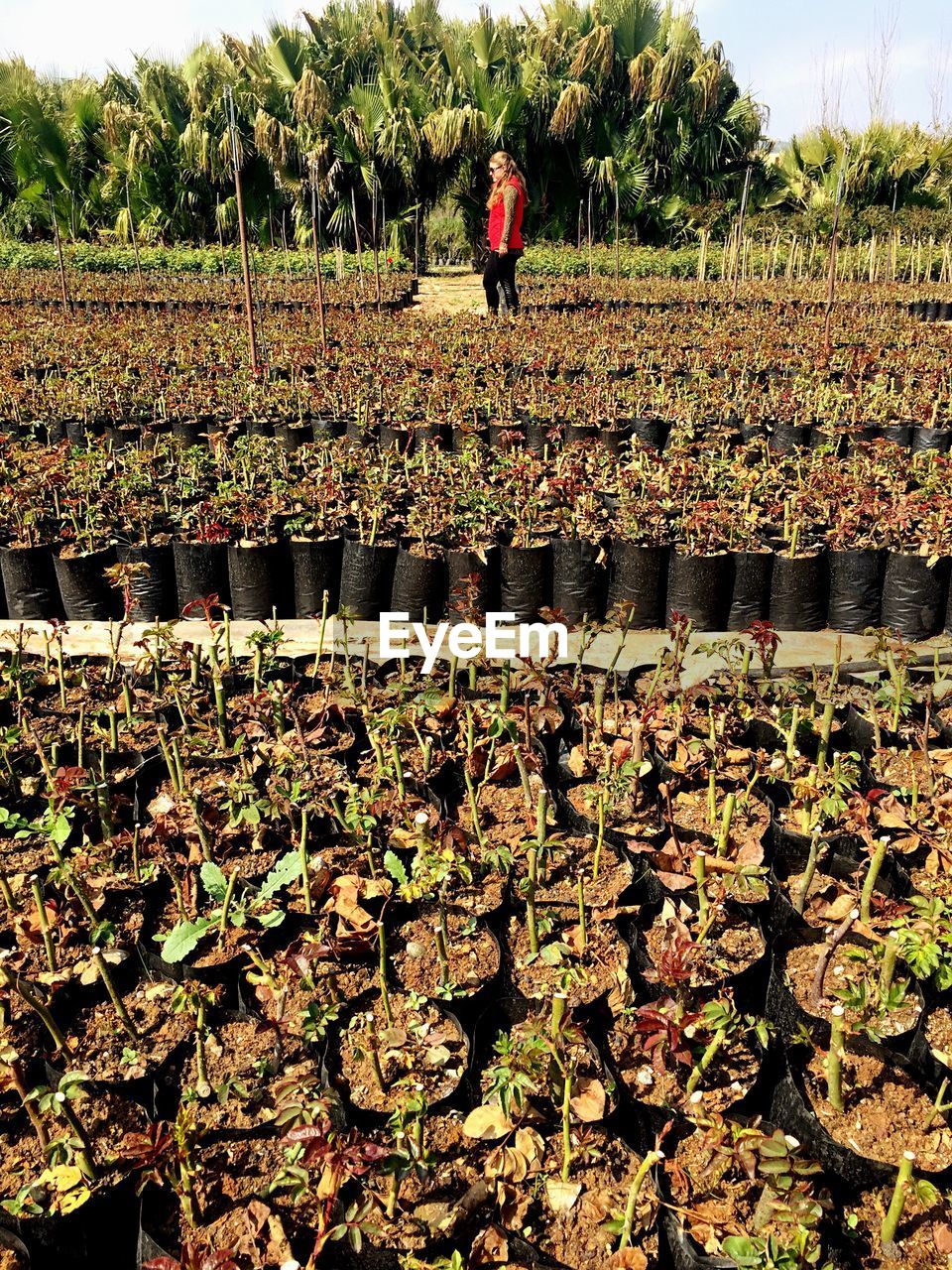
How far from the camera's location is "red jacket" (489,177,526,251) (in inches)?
373

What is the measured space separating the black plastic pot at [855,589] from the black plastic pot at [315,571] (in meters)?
2.36

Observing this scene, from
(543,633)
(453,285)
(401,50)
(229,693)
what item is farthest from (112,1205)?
(401,50)

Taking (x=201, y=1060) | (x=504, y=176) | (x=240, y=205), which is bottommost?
(x=201, y=1060)

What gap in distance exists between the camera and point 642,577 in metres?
4.27

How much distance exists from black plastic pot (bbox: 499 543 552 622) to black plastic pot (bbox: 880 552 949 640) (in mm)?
1563

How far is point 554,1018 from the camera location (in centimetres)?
161

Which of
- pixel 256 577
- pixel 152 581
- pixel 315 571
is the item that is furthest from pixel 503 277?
pixel 152 581

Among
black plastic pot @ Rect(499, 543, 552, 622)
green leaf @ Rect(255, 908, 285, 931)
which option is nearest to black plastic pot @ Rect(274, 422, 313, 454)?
black plastic pot @ Rect(499, 543, 552, 622)

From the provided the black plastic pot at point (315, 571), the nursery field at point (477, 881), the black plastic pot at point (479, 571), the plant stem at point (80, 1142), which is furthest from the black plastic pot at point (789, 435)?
the plant stem at point (80, 1142)

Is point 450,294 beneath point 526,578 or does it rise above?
above

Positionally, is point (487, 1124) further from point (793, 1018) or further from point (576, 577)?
point (576, 577)

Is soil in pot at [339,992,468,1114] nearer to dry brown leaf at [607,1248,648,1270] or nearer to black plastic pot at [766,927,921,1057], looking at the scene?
dry brown leaf at [607,1248,648,1270]

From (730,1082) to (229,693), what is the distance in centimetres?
191

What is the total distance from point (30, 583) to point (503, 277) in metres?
7.64
